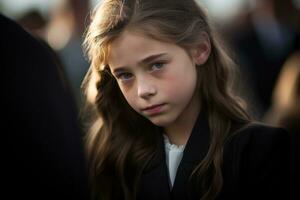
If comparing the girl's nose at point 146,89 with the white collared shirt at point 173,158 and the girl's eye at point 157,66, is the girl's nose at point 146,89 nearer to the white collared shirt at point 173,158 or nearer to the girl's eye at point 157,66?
the girl's eye at point 157,66

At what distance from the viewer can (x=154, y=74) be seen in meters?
2.60

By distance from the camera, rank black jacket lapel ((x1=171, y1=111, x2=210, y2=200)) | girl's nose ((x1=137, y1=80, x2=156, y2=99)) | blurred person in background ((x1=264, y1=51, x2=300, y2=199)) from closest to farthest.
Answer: girl's nose ((x1=137, y1=80, x2=156, y2=99)), black jacket lapel ((x1=171, y1=111, x2=210, y2=200)), blurred person in background ((x1=264, y1=51, x2=300, y2=199))

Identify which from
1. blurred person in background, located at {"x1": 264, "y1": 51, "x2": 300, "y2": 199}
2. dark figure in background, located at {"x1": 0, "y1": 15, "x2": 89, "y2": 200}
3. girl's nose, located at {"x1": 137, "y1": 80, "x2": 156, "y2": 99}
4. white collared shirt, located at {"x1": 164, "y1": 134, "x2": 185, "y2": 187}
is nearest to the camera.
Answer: dark figure in background, located at {"x1": 0, "y1": 15, "x2": 89, "y2": 200}

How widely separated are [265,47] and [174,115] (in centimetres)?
272

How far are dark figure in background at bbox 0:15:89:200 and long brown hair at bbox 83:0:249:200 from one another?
1.01 meters

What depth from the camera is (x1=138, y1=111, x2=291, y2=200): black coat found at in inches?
103

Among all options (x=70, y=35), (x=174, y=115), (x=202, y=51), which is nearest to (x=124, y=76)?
(x=174, y=115)

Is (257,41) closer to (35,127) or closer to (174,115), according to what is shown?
(174,115)

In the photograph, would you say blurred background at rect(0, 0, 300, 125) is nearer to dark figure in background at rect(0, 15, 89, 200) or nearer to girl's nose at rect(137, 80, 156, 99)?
girl's nose at rect(137, 80, 156, 99)

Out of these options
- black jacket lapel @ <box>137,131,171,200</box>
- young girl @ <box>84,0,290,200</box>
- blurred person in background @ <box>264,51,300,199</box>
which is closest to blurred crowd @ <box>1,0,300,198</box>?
blurred person in background @ <box>264,51,300,199</box>

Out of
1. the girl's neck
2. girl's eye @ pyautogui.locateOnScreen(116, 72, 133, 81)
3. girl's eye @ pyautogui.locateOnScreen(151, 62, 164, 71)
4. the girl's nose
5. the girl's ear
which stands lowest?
the girl's neck

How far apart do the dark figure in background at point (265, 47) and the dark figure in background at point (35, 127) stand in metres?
3.28

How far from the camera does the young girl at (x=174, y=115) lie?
261cm

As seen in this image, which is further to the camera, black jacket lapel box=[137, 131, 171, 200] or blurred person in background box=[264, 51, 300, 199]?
blurred person in background box=[264, 51, 300, 199]
